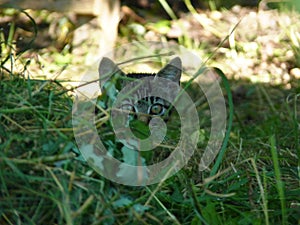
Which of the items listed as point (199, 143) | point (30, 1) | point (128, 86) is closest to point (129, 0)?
point (30, 1)

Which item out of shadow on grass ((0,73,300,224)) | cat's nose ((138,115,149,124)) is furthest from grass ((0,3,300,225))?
cat's nose ((138,115,149,124))

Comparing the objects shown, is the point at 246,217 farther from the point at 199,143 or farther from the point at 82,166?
the point at 199,143

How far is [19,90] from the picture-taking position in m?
1.96

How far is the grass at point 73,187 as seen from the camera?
1.64 metres

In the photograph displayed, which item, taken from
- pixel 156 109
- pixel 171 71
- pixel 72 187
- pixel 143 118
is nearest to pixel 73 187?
pixel 72 187

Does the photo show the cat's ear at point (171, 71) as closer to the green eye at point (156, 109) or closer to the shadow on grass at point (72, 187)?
the green eye at point (156, 109)

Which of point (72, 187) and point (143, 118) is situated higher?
point (143, 118)

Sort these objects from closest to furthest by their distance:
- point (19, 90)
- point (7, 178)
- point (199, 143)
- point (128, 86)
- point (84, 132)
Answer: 1. point (7, 178)
2. point (84, 132)
3. point (19, 90)
4. point (128, 86)
5. point (199, 143)

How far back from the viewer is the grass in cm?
164

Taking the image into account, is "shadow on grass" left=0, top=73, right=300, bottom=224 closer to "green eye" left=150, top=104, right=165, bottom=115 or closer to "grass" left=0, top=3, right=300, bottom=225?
"grass" left=0, top=3, right=300, bottom=225

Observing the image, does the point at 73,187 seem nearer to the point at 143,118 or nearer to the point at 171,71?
the point at 143,118

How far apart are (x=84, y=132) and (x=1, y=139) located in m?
0.22

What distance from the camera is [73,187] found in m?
1.67

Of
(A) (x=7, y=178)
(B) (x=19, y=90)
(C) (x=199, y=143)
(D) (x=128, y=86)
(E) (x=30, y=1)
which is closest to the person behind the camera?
(A) (x=7, y=178)
